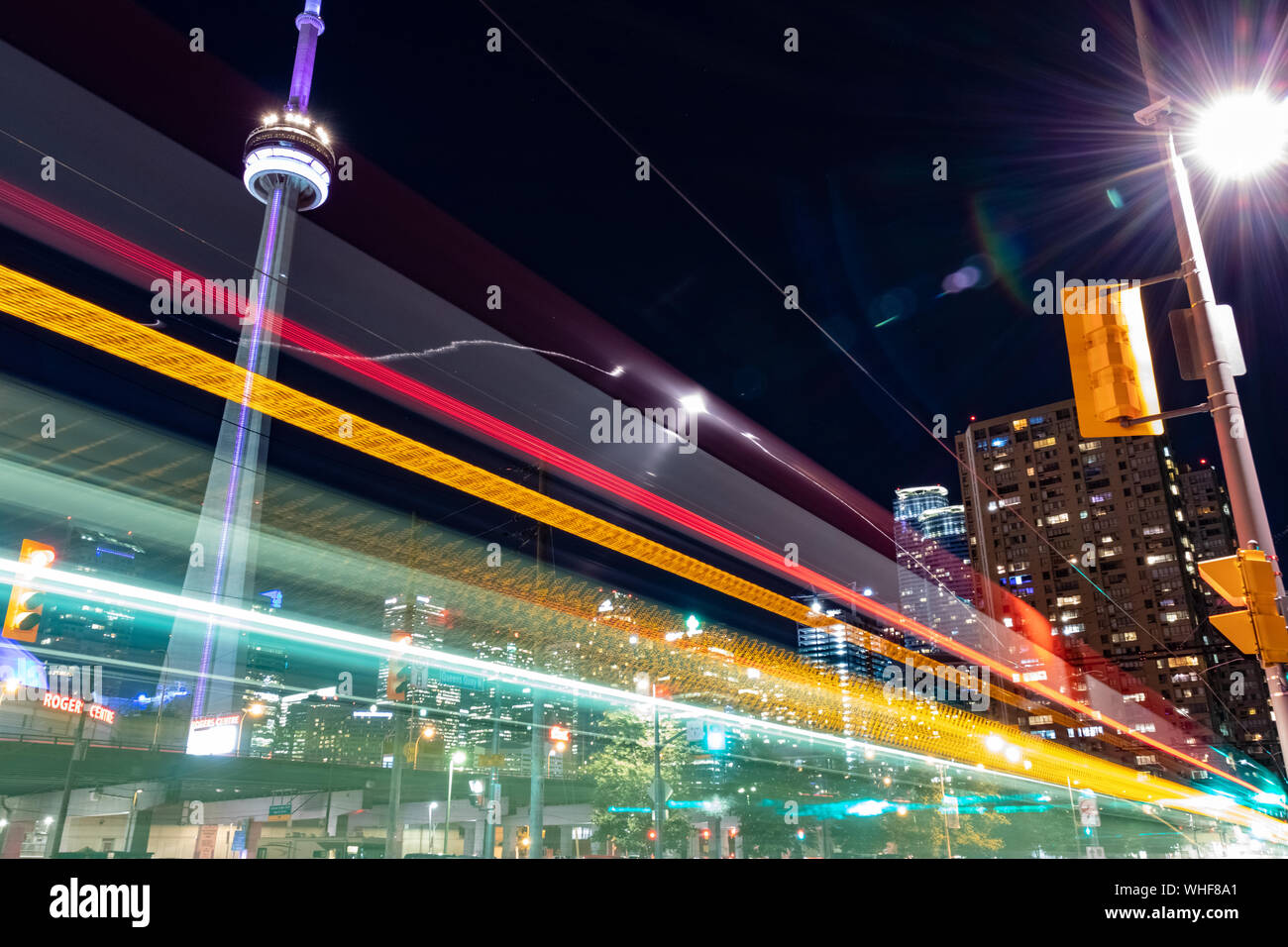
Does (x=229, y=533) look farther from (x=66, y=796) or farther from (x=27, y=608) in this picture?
(x=66, y=796)

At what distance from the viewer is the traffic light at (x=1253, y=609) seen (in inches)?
238

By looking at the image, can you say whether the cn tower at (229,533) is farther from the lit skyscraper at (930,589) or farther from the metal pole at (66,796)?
the lit skyscraper at (930,589)

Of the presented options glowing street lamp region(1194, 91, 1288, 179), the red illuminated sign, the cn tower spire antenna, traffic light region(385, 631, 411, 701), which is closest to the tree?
traffic light region(385, 631, 411, 701)

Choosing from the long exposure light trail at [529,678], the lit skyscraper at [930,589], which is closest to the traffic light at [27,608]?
the long exposure light trail at [529,678]

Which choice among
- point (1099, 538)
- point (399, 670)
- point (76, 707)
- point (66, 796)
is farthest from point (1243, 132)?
point (1099, 538)

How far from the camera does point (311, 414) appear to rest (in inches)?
365

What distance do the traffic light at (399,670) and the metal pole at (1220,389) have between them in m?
8.08

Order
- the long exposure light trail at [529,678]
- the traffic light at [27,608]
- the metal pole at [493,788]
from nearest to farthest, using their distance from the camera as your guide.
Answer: the traffic light at [27,608], the long exposure light trail at [529,678], the metal pole at [493,788]

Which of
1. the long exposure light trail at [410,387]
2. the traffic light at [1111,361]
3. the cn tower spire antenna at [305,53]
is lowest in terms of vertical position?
the traffic light at [1111,361]

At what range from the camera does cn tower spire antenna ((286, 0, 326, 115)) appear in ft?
199

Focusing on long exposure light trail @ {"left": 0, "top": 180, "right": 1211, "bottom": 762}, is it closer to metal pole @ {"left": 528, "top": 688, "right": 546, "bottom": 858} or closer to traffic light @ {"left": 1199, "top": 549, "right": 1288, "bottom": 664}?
metal pole @ {"left": 528, "top": 688, "right": 546, "bottom": 858}

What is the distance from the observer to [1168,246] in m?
14.8
